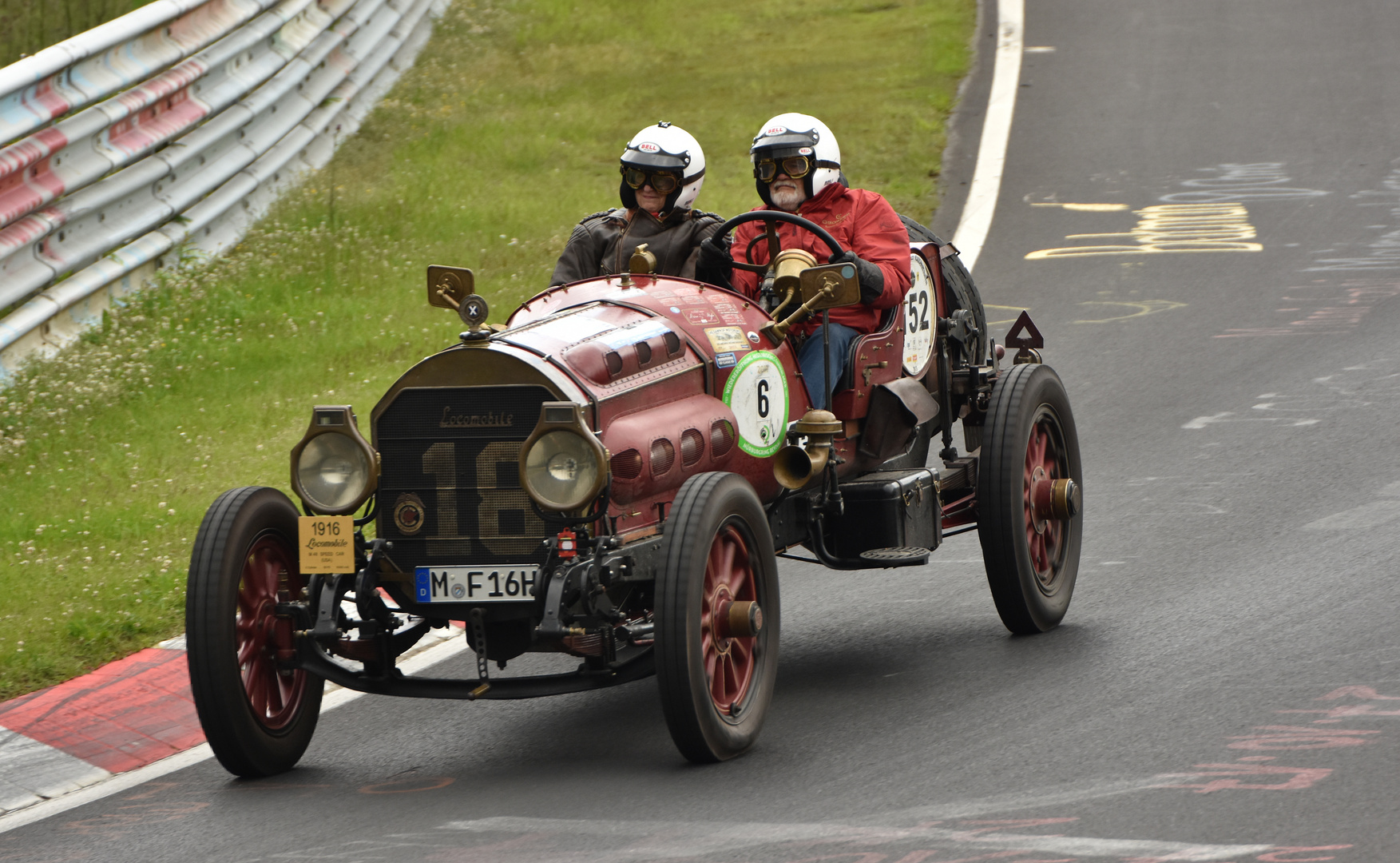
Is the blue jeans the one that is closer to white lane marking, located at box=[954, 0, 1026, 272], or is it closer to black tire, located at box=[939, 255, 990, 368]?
black tire, located at box=[939, 255, 990, 368]

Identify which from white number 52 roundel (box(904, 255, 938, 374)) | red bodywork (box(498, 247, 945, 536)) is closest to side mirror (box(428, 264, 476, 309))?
red bodywork (box(498, 247, 945, 536))

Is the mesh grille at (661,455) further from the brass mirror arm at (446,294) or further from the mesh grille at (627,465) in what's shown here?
the brass mirror arm at (446,294)

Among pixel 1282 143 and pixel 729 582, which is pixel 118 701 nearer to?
pixel 729 582

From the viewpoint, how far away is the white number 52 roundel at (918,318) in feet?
23.6

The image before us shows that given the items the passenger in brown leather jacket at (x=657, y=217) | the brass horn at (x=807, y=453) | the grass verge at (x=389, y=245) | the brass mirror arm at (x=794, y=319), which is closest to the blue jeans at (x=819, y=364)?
the brass mirror arm at (x=794, y=319)

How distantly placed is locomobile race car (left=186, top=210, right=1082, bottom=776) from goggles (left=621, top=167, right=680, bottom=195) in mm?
762

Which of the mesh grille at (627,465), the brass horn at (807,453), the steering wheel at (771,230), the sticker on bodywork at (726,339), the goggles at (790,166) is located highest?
the goggles at (790,166)

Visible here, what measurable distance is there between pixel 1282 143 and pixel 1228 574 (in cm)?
1072

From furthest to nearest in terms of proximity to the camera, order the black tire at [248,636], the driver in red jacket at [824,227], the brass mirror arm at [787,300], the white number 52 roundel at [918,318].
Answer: the white number 52 roundel at [918,318]
the driver in red jacket at [824,227]
the brass mirror arm at [787,300]
the black tire at [248,636]

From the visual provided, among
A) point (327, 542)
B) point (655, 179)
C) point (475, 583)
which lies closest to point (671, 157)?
point (655, 179)

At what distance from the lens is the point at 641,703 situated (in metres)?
6.57

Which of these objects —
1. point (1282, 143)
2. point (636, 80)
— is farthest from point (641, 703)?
point (636, 80)

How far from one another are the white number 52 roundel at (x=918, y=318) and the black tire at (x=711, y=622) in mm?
1523

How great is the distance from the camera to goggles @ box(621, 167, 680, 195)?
24.3 feet
